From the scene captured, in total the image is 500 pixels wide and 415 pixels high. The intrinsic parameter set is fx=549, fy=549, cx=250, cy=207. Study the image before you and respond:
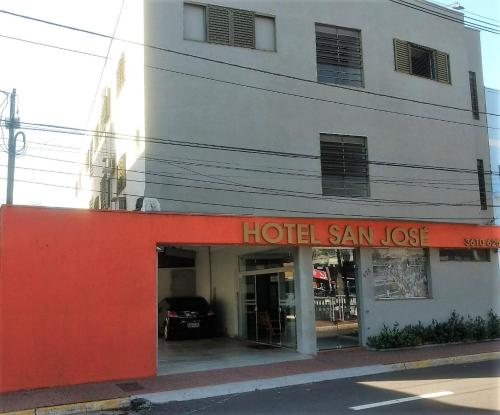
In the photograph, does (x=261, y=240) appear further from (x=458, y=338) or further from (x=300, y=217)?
(x=458, y=338)

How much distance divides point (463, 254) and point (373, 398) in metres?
10.3

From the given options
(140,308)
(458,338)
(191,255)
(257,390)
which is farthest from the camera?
(191,255)

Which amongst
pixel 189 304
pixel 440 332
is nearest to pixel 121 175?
pixel 189 304

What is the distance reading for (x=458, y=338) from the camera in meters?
16.7

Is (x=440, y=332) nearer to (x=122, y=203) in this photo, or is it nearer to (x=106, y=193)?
(x=122, y=203)

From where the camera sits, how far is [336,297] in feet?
53.2

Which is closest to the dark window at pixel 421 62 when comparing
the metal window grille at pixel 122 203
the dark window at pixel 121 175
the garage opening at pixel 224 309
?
the garage opening at pixel 224 309

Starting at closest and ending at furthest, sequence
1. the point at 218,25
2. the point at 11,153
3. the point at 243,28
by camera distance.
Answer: the point at 11,153 → the point at 218,25 → the point at 243,28

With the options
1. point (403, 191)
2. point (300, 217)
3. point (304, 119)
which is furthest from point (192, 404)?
point (403, 191)

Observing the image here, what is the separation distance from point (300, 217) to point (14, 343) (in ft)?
25.1

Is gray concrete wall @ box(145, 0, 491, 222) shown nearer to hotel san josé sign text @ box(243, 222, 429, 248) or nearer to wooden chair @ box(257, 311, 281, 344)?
hotel san josé sign text @ box(243, 222, 429, 248)

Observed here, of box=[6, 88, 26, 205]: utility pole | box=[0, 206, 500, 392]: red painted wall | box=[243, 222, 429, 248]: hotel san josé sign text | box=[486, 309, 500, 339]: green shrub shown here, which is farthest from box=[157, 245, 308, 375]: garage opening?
box=[486, 309, 500, 339]: green shrub

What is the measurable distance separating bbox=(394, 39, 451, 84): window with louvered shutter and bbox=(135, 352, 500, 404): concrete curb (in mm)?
9218

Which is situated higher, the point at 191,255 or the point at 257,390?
the point at 191,255
